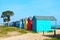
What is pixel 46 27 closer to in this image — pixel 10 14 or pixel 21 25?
pixel 21 25

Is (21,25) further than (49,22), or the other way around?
(21,25)

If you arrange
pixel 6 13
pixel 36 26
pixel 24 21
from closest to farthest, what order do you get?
pixel 36 26 → pixel 24 21 → pixel 6 13

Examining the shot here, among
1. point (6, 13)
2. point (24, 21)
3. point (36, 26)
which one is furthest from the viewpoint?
point (6, 13)

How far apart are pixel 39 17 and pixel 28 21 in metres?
7.81

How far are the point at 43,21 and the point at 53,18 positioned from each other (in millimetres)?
2736

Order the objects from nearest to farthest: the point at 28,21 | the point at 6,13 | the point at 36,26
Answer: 1. the point at 36,26
2. the point at 28,21
3. the point at 6,13

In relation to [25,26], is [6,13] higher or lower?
higher

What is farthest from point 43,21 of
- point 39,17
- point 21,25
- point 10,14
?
point 10,14

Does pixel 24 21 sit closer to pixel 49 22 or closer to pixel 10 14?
pixel 49 22

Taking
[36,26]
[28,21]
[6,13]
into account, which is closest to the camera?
[36,26]

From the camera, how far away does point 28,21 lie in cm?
4822

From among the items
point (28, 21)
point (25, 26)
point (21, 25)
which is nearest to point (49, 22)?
point (28, 21)

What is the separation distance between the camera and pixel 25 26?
51.5m

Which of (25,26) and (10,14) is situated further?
(10,14)
